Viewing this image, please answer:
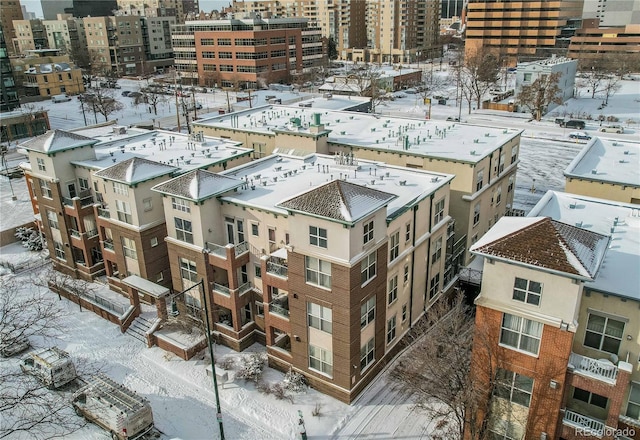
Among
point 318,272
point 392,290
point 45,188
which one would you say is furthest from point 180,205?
point 45,188

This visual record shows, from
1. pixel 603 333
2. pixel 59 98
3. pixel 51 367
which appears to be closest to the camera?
pixel 603 333

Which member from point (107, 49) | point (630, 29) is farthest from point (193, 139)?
point (630, 29)

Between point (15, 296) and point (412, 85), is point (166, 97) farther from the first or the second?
point (15, 296)

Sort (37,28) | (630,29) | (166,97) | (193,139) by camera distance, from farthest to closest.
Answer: (37,28) < (630,29) < (166,97) < (193,139)

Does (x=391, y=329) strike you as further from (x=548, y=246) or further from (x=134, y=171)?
(x=134, y=171)

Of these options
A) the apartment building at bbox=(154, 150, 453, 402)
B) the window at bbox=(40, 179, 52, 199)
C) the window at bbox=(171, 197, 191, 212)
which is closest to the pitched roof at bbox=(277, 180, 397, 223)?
the apartment building at bbox=(154, 150, 453, 402)

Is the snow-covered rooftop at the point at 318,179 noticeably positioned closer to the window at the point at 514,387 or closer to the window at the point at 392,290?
the window at the point at 392,290
